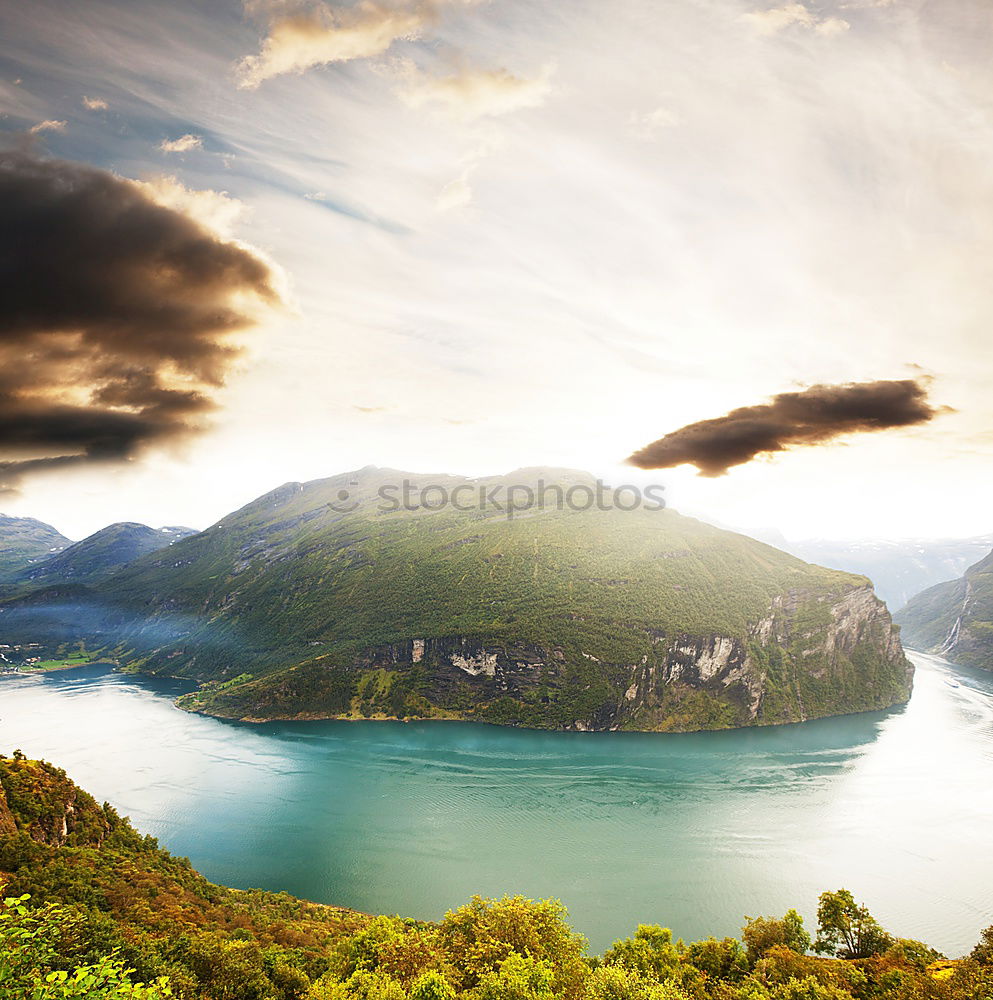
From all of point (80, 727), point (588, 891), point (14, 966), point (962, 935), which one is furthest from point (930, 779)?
point (80, 727)

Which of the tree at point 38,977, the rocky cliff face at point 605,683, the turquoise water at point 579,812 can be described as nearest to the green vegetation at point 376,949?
the tree at point 38,977

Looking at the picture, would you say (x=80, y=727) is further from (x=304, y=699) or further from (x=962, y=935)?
(x=962, y=935)

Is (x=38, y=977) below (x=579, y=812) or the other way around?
the other way around

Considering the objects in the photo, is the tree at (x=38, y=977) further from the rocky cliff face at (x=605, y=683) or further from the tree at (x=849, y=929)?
the rocky cliff face at (x=605, y=683)

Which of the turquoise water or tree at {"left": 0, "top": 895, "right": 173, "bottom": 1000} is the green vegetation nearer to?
tree at {"left": 0, "top": 895, "right": 173, "bottom": 1000}

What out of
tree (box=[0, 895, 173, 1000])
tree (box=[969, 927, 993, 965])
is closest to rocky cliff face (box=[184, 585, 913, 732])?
tree (box=[969, 927, 993, 965])

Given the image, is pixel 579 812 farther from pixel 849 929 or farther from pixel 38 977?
pixel 38 977

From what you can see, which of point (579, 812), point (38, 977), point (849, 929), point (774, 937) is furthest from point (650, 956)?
point (579, 812)
